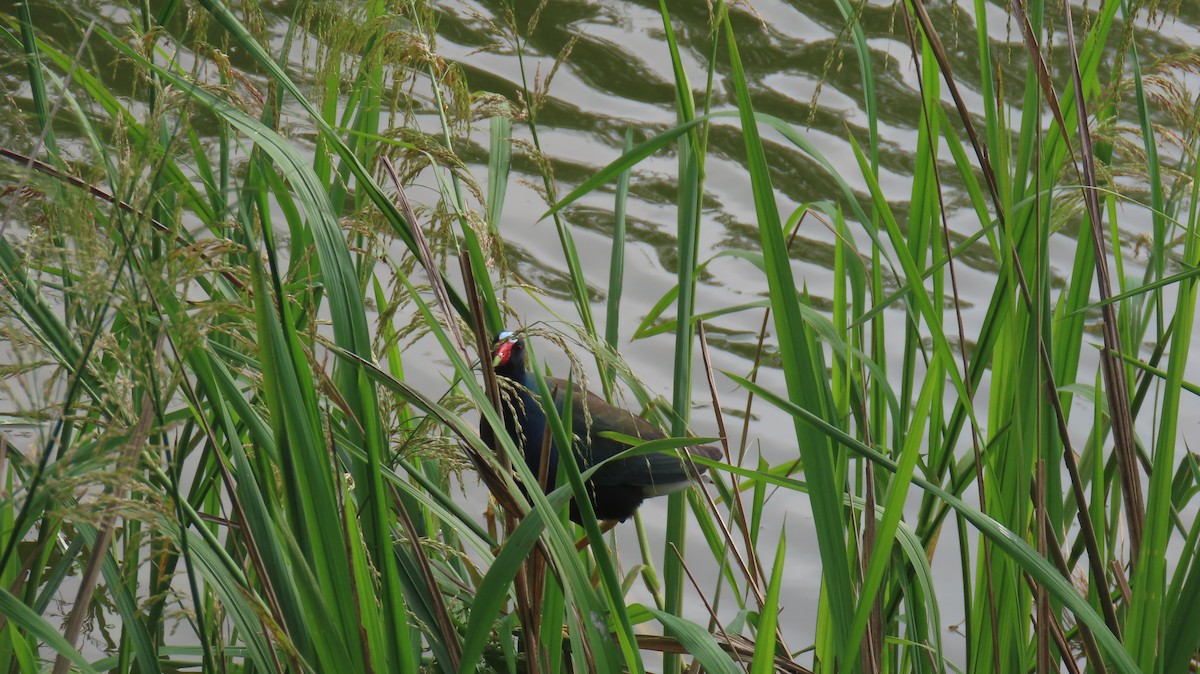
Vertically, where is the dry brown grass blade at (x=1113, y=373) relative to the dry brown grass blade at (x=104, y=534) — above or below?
above

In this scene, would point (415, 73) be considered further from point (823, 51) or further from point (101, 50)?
point (823, 51)

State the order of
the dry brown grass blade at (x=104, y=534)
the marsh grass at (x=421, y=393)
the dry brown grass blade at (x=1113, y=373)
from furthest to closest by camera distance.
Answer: the dry brown grass blade at (x=1113, y=373) < the marsh grass at (x=421, y=393) < the dry brown grass blade at (x=104, y=534)

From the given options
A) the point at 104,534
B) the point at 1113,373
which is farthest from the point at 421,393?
the point at 1113,373

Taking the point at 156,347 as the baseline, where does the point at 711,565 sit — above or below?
below

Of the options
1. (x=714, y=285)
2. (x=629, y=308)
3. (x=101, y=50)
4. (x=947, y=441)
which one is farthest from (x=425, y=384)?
(x=947, y=441)

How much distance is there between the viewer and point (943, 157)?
457 cm

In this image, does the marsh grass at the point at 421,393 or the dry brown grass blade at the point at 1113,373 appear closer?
the marsh grass at the point at 421,393

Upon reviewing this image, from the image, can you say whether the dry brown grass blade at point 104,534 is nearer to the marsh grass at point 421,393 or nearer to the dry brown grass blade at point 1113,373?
the marsh grass at point 421,393

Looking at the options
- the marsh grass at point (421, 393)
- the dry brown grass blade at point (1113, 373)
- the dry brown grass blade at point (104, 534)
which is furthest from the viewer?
the dry brown grass blade at point (1113, 373)

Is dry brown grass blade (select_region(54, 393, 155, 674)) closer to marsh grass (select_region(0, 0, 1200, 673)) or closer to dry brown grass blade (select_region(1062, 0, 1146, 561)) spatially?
marsh grass (select_region(0, 0, 1200, 673))

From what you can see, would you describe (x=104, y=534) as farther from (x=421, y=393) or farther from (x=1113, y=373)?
(x=1113, y=373)

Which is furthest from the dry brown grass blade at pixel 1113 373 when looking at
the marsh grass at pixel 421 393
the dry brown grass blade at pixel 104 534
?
the dry brown grass blade at pixel 104 534

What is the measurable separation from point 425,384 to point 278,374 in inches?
90.7

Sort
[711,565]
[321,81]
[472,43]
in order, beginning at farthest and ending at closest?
[472,43] → [711,565] → [321,81]
